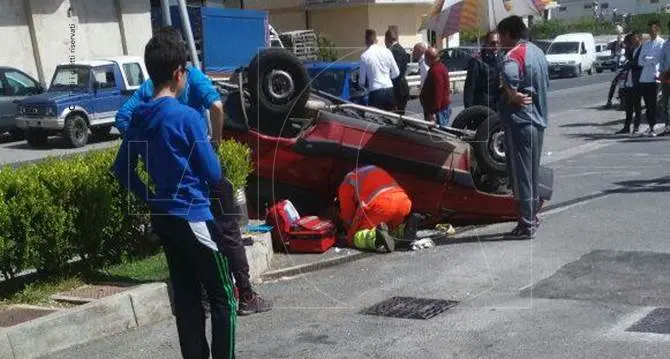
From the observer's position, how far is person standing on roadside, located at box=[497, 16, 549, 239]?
320 inches

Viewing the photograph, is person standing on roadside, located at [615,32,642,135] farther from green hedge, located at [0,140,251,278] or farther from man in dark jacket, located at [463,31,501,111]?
green hedge, located at [0,140,251,278]

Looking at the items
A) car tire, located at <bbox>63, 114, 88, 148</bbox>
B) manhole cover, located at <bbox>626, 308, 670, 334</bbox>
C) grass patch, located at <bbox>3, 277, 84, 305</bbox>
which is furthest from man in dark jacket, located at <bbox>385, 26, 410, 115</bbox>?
car tire, located at <bbox>63, 114, 88, 148</bbox>

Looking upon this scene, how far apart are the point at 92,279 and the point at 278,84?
113 inches

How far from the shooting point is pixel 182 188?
182 inches

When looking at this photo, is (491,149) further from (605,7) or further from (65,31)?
(605,7)

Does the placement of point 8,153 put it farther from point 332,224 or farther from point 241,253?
point 241,253

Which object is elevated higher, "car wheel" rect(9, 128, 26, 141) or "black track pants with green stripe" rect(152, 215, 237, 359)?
"black track pants with green stripe" rect(152, 215, 237, 359)

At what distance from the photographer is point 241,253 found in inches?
253

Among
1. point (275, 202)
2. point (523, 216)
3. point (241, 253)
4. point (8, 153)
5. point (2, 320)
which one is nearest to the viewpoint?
point (2, 320)

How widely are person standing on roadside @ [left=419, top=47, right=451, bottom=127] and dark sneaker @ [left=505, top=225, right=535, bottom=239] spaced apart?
4.38 metres

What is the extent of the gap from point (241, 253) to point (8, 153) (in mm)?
Result: 15922

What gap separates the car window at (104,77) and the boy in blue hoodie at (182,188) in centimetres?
1757

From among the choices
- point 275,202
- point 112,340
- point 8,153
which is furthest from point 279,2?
point 112,340

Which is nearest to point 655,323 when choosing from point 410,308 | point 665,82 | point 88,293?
point 410,308
